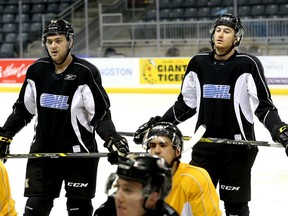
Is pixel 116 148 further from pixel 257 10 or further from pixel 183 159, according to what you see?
pixel 257 10

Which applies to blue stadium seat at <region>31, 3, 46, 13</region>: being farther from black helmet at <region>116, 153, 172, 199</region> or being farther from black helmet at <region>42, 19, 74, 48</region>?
black helmet at <region>116, 153, 172, 199</region>

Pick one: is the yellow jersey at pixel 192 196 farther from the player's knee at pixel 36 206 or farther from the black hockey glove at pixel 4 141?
the black hockey glove at pixel 4 141

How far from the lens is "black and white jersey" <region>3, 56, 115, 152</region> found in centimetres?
345

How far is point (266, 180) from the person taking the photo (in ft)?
18.5

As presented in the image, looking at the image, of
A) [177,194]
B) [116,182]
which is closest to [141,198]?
[116,182]

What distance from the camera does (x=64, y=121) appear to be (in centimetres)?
346

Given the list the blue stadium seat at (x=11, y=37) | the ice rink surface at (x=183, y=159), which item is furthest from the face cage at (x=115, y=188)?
the blue stadium seat at (x=11, y=37)

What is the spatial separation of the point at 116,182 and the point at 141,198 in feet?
0.53

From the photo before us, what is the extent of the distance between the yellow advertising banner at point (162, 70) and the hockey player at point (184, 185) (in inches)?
383

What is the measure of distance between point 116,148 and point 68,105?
0.37m

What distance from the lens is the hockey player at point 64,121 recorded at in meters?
3.44

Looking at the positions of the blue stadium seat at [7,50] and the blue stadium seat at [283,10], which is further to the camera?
the blue stadium seat at [7,50]

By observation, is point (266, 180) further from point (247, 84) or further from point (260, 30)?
point (260, 30)

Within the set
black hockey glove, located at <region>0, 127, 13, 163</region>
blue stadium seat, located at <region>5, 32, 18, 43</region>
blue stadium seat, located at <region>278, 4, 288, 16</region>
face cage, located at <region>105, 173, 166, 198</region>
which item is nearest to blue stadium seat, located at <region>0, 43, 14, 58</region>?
blue stadium seat, located at <region>5, 32, 18, 43</region>
